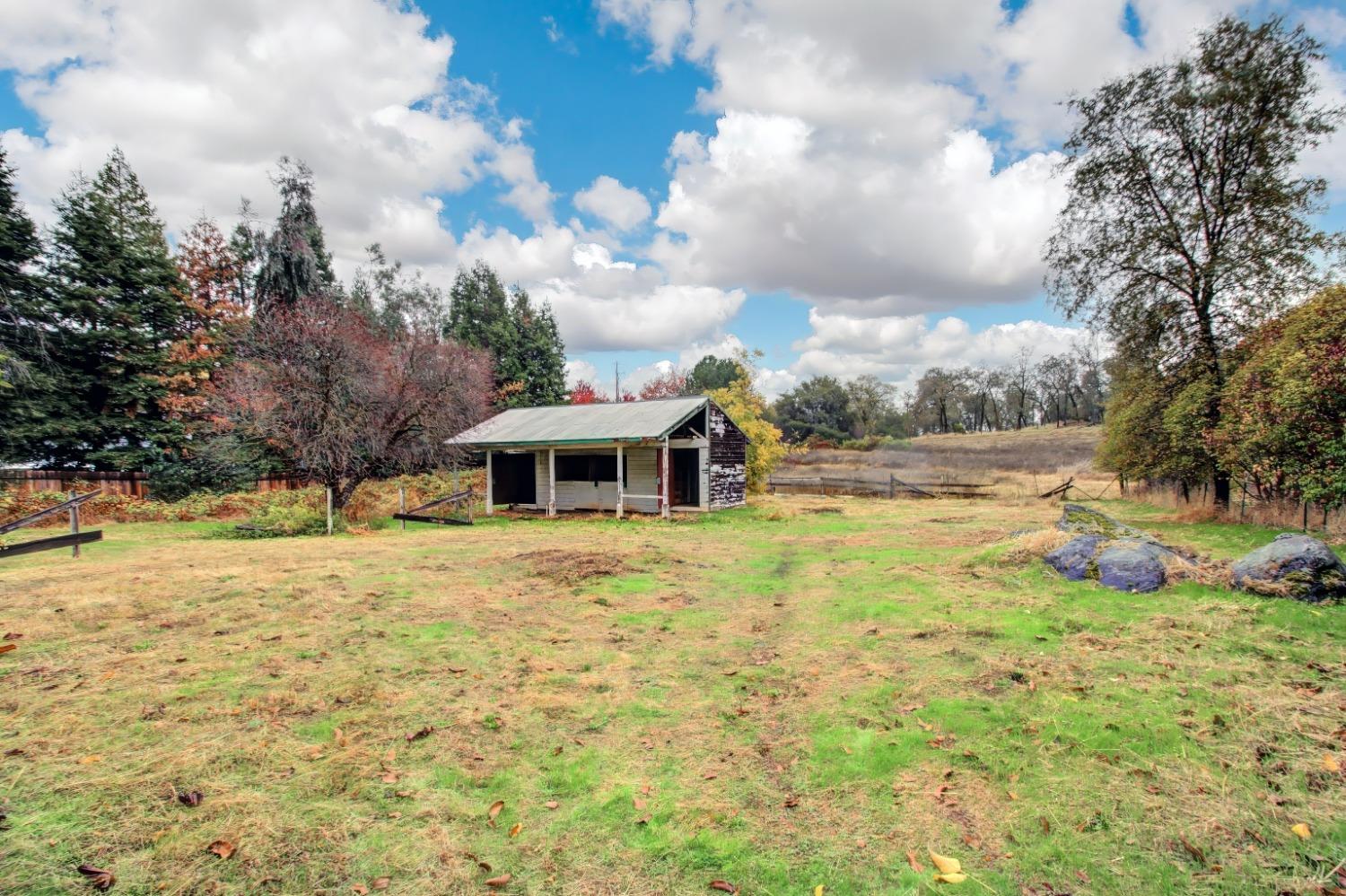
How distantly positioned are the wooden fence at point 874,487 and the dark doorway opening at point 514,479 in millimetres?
14313

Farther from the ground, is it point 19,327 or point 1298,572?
point 19,327

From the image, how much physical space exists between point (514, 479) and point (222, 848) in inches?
770

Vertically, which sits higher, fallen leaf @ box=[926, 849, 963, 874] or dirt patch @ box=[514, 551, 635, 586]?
dirt patch @ box=[514, 551, 635, 586]

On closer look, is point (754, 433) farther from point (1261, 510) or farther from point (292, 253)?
point (292, 253)

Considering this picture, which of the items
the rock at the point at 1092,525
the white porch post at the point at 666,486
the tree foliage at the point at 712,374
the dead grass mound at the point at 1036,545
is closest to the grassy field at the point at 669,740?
the dead grass mound at the point at 1036,545

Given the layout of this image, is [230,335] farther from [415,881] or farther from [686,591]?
[415,881]

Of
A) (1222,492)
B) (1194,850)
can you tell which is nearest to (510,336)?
(1222,492)

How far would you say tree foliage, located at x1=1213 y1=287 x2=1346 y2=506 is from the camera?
9953 millimetres

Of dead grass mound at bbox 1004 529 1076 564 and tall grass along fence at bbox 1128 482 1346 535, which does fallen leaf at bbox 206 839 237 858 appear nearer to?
dead grass mound at bbox 1004 529 1076 564

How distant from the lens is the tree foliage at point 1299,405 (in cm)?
995

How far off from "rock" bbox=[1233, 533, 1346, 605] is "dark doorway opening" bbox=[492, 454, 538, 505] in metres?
19.1

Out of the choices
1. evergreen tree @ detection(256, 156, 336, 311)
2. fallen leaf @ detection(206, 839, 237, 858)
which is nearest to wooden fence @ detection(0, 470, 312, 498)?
evergreen tree @ detection(256, 156, 336, 311)

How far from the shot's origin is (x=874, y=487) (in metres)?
31.8

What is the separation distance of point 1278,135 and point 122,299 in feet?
115
